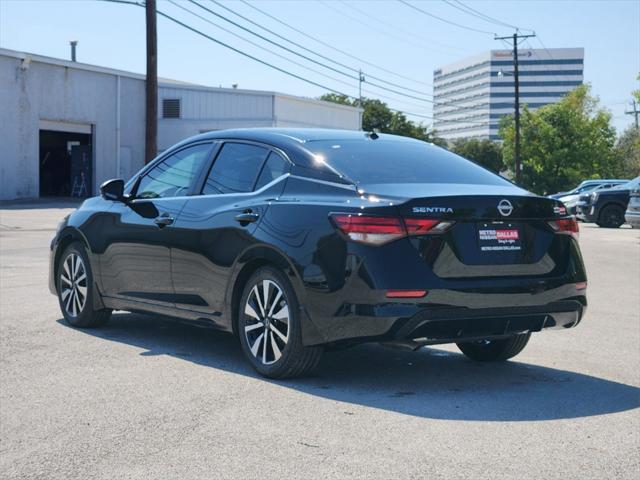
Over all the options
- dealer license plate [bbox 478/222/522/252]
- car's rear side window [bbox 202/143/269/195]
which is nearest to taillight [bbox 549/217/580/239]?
dealer license plate [bbox 478/222/522/252]

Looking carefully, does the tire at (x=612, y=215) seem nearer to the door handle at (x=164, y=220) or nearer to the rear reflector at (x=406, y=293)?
the door handle at (x=164, y=220)

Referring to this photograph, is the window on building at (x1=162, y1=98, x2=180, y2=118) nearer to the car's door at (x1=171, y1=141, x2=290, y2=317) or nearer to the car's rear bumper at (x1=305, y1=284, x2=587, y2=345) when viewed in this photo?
the car's door at (x1=171, y1=141, x2=290, y2=317)

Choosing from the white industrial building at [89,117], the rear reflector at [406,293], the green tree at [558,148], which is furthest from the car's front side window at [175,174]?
the green tree at [558,148]

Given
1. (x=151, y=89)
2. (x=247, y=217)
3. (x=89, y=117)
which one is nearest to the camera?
(x=247, y=217)

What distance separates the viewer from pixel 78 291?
848 cm

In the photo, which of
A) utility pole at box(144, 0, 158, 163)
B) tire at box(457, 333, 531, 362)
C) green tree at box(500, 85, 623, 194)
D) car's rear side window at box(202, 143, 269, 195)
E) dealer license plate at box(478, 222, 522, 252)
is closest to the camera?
dealer license plate at box(478, 222, 522, 252)

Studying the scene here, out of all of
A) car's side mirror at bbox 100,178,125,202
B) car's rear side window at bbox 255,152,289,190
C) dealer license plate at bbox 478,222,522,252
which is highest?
car's rear side window at bbox 255,152,289,190

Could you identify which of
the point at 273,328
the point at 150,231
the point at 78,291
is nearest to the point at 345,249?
the point at 273,328

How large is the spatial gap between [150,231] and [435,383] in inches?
98.5

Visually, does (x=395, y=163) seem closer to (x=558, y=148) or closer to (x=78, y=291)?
(x=78, y=291)

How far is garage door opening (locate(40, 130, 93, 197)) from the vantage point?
152ft

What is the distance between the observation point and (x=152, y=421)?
17.4ft

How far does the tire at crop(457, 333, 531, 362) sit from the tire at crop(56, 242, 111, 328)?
3044 mm

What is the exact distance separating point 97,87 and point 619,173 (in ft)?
257
